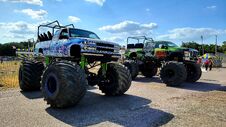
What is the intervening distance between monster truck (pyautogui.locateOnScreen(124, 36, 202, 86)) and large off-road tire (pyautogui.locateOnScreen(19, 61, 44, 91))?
21.8ft

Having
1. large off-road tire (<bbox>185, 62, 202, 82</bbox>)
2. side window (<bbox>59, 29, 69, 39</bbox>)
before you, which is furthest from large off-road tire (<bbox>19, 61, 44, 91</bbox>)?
large off-road tire (<bbox>185, 62, 202, 82</bbox>)

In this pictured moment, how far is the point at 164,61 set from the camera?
56.4ft

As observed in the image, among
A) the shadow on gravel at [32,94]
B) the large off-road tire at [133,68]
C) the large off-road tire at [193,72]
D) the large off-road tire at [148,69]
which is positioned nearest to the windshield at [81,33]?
the shadow on gravel at [32,94]

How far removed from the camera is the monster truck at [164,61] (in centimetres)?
1389

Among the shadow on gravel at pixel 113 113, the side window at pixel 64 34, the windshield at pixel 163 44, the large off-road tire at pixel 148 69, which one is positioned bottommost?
the shadow on gravel at pixel 113 113

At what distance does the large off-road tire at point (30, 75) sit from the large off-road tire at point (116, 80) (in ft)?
8.39

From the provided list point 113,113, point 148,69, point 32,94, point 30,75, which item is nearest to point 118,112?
point 113,113

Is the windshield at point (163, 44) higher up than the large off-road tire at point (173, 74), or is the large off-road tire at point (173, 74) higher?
the windshield at point (163, 44)

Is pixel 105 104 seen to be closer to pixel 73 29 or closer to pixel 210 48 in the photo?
pixel 73 29

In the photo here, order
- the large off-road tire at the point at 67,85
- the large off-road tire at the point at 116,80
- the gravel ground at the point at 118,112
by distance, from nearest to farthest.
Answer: the gravel ground at the point at 118,112 → the large off-road tire at the point at 67,85 → the large off-road tire at the point at 116,80

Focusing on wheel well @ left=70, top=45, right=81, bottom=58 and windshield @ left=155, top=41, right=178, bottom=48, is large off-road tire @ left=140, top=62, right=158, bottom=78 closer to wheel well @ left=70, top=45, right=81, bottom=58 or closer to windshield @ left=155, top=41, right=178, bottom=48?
windshield @ left=155, top=41, right=178, bottom=48

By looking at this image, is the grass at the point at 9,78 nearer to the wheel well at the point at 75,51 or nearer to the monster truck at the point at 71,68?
the monster truck at the point at 71,68

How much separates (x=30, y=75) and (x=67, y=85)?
382cm

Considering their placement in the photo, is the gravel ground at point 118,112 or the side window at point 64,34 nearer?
the gravel ground at point 118,112
